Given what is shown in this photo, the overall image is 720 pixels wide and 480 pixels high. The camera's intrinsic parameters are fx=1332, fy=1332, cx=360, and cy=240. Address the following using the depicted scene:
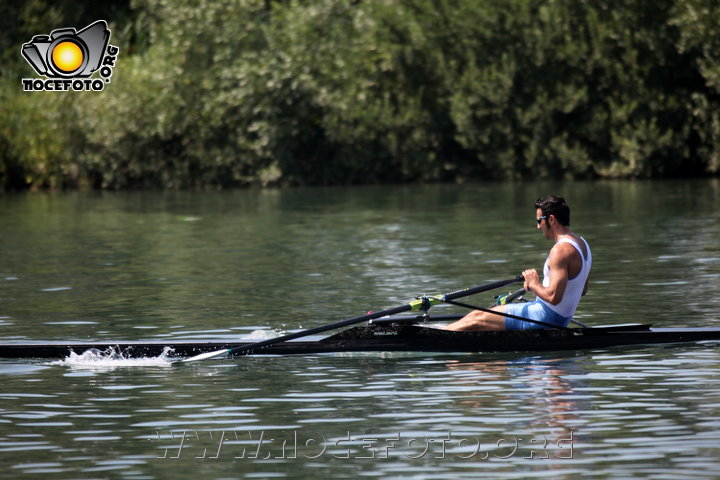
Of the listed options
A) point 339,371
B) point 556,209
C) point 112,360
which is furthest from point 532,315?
point 112,360

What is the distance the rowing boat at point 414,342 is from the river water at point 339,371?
0.11 metres

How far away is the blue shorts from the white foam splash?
322cm

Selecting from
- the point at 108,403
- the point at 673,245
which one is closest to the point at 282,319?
the point at 108,403

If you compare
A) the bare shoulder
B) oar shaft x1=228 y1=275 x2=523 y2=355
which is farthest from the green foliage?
the bare shoulder

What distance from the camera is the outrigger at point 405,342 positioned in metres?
12.4

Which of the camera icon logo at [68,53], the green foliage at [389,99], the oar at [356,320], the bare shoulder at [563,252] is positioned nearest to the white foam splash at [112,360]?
the oar at [356,320]

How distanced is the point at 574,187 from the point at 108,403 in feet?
107

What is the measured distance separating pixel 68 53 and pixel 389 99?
11.6 meters

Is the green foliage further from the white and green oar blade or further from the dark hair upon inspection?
the white and green oar blade

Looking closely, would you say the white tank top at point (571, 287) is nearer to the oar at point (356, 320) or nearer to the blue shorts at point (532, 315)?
the blue shorts at point (532, 315)

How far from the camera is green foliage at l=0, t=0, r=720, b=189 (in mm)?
46281

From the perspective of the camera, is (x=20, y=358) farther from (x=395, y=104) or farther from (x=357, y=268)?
(x=395, y=104)

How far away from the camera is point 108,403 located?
10.9m

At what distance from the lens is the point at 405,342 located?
12555 millimetres
